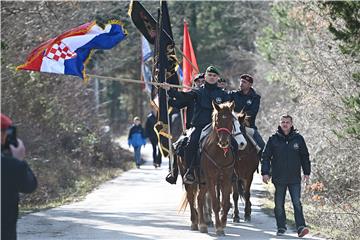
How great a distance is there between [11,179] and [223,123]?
5605 millimetres

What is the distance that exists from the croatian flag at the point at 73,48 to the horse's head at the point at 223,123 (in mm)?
2745

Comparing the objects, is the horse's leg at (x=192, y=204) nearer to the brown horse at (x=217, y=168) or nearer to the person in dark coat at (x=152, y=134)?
the brown horse at (x=217, y=168)

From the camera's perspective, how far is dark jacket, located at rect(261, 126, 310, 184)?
45.9ft

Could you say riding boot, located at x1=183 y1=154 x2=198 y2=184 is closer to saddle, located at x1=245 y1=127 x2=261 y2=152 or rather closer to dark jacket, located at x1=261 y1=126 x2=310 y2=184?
dark jacket, located at x1=261 y1=126 x2=310 y2=184

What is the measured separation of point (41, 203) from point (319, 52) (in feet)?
24.2

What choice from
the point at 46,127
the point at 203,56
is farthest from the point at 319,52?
the point at 203,56

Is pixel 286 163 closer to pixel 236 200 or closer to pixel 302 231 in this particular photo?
pixel 302 231

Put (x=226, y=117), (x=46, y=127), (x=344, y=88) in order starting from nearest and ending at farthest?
(x=226, y=117)
(x=344, y=88)
(x=46, y=127)

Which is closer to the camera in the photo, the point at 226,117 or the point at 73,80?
the point at 226,117

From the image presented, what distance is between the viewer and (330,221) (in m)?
15.2

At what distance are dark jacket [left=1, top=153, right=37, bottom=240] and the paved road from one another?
508 cm

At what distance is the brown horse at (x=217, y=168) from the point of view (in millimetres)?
13781

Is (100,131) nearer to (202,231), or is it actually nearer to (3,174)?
(202,231)

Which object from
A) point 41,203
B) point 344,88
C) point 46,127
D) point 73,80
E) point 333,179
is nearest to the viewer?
point 344,88
